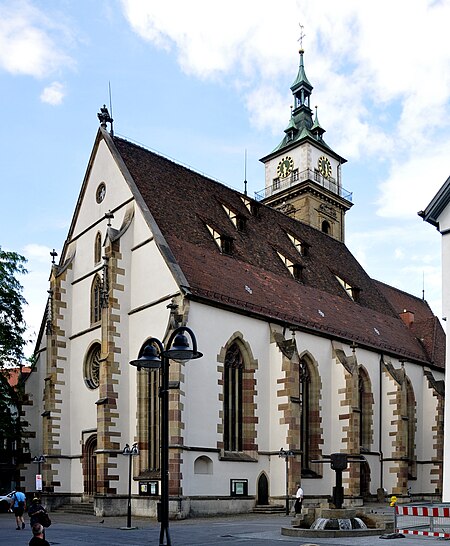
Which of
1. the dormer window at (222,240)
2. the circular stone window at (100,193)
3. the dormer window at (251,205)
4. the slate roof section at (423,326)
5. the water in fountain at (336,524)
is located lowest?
the water in fountain at (336,524)

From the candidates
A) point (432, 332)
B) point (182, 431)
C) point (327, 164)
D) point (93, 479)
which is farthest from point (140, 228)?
point (327, 164)

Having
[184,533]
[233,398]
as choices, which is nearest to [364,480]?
[233,398]

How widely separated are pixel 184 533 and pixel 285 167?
36929 millimetres

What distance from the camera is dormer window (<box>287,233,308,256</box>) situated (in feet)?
134

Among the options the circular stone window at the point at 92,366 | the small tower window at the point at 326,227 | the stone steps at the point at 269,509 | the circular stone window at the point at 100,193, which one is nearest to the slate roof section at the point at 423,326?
the small tower window at the point at 326,227

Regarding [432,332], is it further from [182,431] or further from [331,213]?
[182,431]

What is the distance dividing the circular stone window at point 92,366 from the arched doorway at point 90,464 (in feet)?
7.94

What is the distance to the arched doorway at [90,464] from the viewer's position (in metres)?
31.3

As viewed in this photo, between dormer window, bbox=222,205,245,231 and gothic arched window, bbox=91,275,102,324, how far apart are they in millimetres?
7588

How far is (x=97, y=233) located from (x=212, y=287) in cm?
750

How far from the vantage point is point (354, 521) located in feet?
65.9

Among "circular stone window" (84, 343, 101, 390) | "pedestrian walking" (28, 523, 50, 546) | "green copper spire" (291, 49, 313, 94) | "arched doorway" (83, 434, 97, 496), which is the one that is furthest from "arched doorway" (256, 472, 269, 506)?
"green copper spire" (291, 49, 313, 94)

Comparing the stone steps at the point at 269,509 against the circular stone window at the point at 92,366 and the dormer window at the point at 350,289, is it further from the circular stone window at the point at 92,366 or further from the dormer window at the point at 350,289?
the dormer window at the point at 350,289

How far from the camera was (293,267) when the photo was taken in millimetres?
37375
